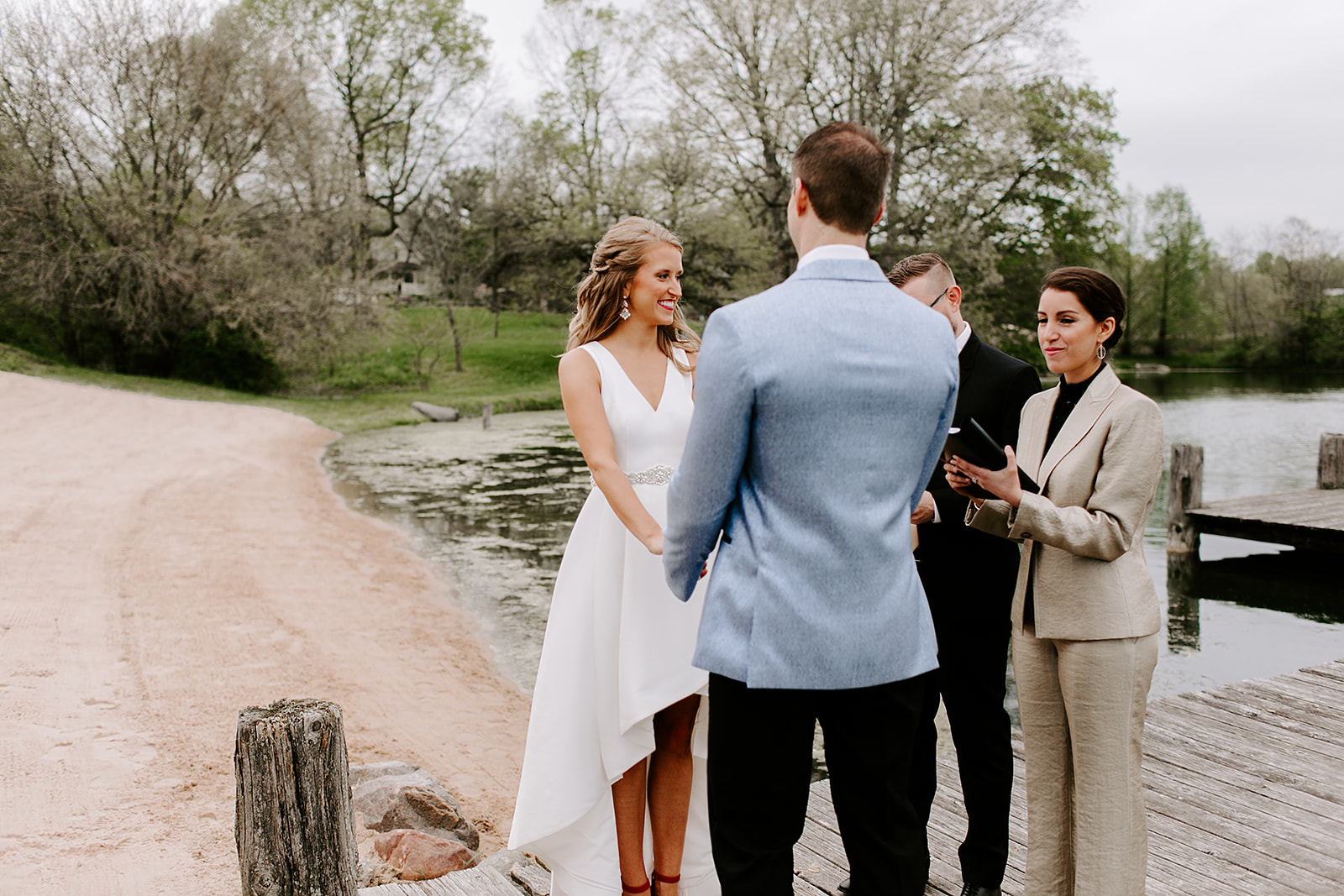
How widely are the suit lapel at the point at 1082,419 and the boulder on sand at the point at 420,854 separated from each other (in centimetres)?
330

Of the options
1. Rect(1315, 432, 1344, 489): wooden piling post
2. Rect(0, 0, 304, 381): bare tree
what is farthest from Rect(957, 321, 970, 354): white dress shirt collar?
Rect(0, 0, 304, 381): bare tree

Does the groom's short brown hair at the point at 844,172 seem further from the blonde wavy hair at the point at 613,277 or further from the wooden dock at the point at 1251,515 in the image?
the wooden dock at the point at 1251,515

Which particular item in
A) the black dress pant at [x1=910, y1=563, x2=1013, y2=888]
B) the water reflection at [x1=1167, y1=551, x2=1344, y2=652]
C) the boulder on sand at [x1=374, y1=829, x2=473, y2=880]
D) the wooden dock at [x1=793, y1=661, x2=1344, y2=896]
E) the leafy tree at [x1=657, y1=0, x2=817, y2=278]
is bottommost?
the water reflection at [x1=1167, y1=551, x2=1344, y2=652]

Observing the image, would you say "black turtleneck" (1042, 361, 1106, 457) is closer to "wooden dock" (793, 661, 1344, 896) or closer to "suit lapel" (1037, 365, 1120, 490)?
"suit lapel" (1037, 365, 1120, 490)

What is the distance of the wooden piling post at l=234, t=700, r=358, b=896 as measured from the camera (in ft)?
8.34

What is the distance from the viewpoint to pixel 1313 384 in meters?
39.7

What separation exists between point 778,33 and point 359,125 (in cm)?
2034

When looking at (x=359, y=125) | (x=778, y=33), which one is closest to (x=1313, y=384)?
(x=778, y=33)

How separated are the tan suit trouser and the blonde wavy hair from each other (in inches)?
59.6

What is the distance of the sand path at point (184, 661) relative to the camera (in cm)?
477

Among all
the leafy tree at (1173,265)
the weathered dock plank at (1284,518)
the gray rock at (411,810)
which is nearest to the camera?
the gray rock at (411,810)

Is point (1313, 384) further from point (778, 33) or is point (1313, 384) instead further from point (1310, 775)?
point (1310, 775)

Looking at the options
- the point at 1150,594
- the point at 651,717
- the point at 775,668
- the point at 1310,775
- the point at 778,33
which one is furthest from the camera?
the point at 778,33


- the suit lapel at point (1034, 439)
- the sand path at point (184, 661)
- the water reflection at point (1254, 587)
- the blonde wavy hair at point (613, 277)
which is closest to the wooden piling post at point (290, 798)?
the blonde wavy hair at point (613, 277)
